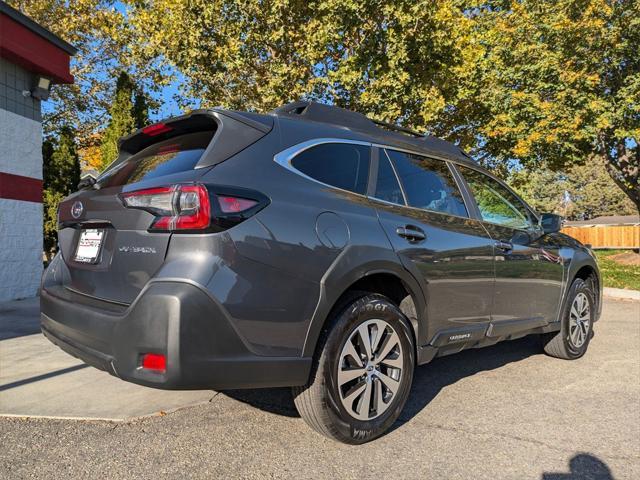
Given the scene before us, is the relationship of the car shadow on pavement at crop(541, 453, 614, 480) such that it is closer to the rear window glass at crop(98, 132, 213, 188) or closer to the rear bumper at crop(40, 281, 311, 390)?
the rear bumper at crop(40, 281, 311, 390)

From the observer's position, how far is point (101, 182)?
2.87 meters

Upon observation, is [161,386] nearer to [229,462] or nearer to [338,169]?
[229,462]

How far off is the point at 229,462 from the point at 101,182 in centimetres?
174

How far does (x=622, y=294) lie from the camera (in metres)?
8.96

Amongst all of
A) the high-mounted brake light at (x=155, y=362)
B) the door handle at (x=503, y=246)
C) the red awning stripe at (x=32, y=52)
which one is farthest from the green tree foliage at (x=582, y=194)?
the high-mounted brake light at (x=155, y=362)

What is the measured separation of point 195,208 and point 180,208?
0.08 meters

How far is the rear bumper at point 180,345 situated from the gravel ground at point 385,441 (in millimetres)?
543

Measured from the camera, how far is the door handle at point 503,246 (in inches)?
144

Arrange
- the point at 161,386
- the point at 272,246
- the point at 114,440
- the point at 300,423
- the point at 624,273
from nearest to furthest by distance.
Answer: the point at 161,386 < the point at 272,246 < the point at 114,440 < the point at 300,423 < the point at 624,273

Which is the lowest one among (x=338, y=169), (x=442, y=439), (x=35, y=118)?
(x=442, y=439)

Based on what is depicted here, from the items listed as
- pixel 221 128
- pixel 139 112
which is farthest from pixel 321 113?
pixel 139 112

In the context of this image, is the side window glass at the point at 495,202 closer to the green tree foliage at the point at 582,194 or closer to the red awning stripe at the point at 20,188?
the red awning stripe at the point at 20,188

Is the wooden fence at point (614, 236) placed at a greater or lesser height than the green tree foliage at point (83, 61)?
lesser

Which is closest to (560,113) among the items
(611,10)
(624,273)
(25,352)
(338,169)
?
(611,10)
